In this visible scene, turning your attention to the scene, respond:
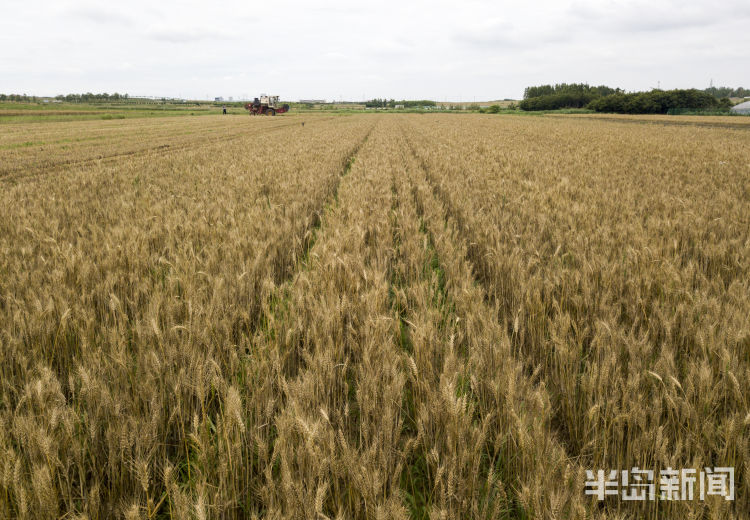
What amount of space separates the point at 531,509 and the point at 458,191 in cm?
634

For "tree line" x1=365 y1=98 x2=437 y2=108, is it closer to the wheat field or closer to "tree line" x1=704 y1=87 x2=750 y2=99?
"tree line" x1=704 y1=87 x2=750 y2=99

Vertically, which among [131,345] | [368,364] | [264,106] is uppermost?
[264,106]

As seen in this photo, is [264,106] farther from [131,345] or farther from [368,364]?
[368,364]

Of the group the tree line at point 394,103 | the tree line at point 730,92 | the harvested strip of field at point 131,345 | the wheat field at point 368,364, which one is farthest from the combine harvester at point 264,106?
the tree line at point 730,92

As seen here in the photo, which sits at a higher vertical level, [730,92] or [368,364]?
[730,92]

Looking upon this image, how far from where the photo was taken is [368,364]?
2.04 m

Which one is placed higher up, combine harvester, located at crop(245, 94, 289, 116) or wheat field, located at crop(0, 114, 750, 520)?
combine harvester, located at crop(245, 94, 289, 116)

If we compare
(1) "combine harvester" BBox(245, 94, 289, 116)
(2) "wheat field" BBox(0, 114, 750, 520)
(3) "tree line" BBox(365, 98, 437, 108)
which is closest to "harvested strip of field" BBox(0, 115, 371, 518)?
(2) "wheat field" BBox(0, 114, 750, 520)

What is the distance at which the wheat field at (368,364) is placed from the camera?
154cm

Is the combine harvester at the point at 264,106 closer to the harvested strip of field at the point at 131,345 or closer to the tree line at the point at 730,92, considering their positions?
the harvested strip of field at the point at 131,345

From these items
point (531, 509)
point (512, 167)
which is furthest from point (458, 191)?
point (531, 509)

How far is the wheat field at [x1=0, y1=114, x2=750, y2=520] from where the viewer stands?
5.05 feet

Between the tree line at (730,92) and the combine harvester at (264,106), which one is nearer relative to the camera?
the combine harvester at (264,106)

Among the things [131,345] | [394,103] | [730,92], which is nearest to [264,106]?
[131,345]
